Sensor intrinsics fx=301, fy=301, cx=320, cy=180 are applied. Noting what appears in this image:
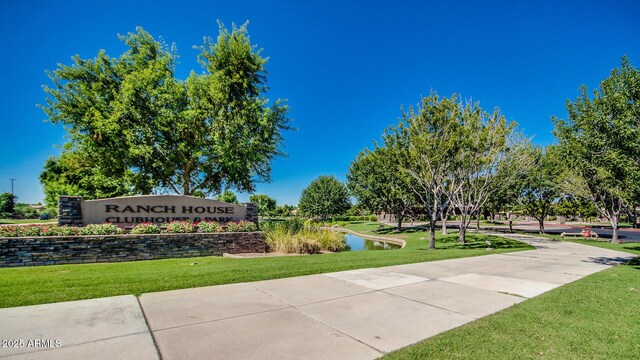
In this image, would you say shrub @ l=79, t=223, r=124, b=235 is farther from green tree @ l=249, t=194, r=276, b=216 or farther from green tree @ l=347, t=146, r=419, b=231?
green tree @ l=249, t=194, r=276, b=216

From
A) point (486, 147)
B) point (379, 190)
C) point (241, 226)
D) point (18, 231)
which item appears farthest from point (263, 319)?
point (379, 190)

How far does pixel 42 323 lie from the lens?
402cm

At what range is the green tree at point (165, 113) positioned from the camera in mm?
17719

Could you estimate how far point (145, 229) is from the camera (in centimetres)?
1165

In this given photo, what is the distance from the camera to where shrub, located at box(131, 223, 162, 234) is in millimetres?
11463

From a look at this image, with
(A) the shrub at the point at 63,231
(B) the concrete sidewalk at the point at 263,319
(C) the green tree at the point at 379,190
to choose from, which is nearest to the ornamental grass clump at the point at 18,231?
(A) the shrub at the point at 63,231

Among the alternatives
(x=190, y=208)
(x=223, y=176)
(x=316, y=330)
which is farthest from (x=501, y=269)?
(x=223, y=176)

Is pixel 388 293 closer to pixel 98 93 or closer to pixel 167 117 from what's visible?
pixel 167 117

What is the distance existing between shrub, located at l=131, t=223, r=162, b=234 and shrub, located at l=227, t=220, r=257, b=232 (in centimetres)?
283

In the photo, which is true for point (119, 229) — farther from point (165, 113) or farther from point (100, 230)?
point (165, 113)

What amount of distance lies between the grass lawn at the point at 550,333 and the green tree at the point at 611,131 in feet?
17.7

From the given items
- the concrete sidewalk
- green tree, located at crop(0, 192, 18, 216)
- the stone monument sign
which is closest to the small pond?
the stone monument sign

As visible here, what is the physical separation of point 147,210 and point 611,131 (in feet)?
57.1

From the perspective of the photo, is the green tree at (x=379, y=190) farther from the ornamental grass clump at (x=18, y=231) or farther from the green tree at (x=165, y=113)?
the ornamental grass clump at (x=18, y=231)
